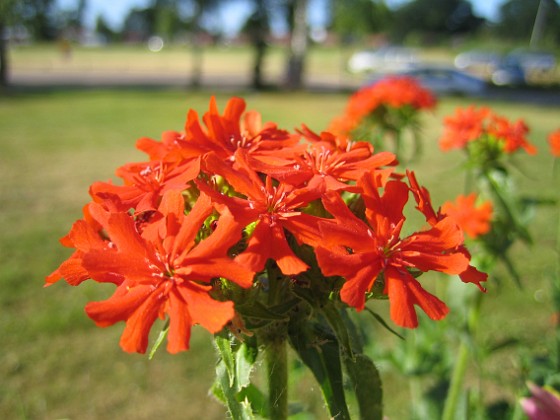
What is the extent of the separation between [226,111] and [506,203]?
1189mm

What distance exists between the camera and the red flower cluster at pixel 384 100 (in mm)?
2299

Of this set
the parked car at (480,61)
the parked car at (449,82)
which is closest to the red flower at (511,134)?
the parked car at (449,82)

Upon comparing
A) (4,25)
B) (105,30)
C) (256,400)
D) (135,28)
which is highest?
(4,25)

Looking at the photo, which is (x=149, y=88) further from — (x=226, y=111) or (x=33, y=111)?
(x=226, y=111)

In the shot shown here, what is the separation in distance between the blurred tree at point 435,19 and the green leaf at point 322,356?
135 ft

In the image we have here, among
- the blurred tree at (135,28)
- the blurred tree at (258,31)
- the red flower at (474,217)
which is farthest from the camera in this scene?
the blurred tree at (135,28)

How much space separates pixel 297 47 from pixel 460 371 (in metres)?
15.6

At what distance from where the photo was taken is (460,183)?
589cm

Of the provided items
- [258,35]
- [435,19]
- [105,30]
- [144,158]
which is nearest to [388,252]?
[144,158]

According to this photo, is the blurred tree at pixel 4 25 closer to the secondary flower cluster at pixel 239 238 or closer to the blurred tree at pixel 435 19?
the secondary flower cluster at pixel 239 238

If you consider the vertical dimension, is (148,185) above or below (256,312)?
above

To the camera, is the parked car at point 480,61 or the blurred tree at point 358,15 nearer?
the blurred tree at point 358,15

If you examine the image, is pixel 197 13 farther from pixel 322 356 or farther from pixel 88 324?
pixel 322 356

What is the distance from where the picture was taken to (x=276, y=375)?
0.76 metres
